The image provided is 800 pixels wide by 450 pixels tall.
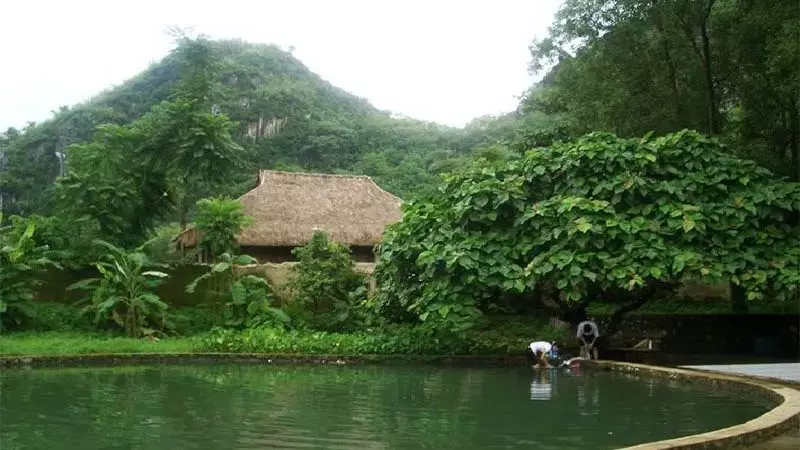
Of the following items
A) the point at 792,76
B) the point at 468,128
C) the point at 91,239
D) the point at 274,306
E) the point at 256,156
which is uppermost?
the point at 468,128

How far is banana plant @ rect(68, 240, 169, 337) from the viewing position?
18250 mm

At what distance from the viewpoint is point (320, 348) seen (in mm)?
16906

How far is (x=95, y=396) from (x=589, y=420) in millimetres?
6690

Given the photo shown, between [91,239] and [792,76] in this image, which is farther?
[91,239]

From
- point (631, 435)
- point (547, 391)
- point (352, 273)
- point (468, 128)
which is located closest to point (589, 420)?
point (631, 435)

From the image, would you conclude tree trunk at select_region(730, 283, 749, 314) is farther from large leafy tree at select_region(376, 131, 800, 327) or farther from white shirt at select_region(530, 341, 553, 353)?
white shirt at select_region(530, 341, 553, 353)

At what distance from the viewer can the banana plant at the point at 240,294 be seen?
1898 centimetres

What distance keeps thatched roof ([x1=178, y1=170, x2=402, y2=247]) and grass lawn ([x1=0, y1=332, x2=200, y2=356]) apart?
7.38 metres

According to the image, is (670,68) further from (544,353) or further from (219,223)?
(219,223)

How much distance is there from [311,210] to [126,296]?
9.34 metres

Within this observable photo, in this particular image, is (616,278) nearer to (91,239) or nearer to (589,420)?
(589,420)

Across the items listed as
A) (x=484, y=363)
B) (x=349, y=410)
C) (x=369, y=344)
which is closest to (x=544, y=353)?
(x=484, y=363)

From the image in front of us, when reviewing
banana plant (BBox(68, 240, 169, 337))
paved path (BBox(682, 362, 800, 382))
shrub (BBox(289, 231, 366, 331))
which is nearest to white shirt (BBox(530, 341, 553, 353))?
paved path (BBox(682, 362, 800, 382))

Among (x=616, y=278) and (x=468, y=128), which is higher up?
(x=468, y=128)
